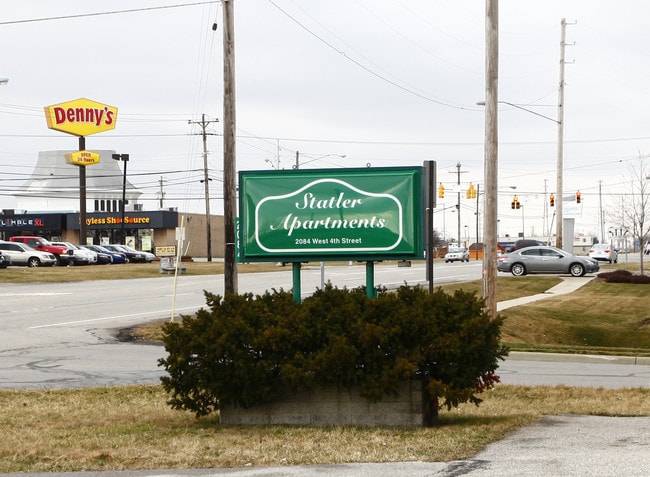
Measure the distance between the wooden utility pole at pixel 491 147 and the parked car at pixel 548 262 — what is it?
96.3ft

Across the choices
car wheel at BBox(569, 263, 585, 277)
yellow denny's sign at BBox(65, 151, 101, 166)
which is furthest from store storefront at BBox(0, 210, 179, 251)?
car wheel at BBox(569, 263, 585, 277)

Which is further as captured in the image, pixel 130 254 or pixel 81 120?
pixel 81 120

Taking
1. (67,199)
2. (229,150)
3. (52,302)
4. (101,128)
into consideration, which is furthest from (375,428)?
(67,199)

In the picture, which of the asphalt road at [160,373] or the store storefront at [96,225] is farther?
the store storefront at [96,225]

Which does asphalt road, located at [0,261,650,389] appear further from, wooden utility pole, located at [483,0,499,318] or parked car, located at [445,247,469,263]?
parked car, located at [445,247,469,263]

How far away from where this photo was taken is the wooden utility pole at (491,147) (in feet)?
61.8

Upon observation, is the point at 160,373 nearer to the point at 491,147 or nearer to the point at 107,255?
the point at 491,147

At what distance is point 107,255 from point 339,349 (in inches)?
2406

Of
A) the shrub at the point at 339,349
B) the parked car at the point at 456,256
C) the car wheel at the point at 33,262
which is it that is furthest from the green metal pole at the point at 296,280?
the parked car at the point at 456,256

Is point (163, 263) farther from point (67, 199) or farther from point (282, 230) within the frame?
point (67, 199)

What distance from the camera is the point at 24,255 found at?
5884 cm

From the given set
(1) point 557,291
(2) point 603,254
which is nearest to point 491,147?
(1) point 557,291

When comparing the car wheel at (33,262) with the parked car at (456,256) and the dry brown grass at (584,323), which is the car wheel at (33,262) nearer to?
the parked car at (456,256)

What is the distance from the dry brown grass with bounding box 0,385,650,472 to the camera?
8.30 meters
